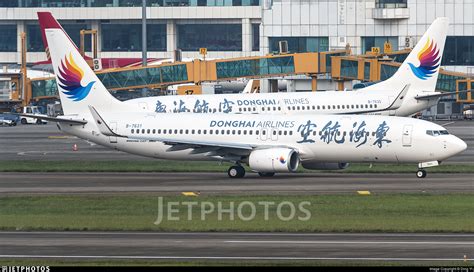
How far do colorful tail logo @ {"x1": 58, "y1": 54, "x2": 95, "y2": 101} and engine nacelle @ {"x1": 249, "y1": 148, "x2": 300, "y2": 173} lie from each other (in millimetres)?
12428

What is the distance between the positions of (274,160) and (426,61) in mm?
30768

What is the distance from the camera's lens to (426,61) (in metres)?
86.4

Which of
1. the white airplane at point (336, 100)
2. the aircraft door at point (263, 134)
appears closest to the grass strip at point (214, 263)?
the aircraft door at point (263, 134)

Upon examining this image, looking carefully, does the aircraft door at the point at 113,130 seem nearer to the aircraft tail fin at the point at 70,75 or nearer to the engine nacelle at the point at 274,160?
the aircraft tail fin at the point at 70,75

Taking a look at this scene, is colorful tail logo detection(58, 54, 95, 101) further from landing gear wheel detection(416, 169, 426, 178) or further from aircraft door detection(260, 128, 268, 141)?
landing gear wheel detection(416, 169, 426, 178)

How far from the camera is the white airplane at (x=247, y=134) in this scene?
58.6 m

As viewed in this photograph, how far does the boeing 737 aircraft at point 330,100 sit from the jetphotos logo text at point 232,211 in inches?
1345

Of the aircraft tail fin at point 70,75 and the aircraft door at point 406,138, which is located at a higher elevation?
the aircraft tail fin at point 70,75

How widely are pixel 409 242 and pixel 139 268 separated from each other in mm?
9444

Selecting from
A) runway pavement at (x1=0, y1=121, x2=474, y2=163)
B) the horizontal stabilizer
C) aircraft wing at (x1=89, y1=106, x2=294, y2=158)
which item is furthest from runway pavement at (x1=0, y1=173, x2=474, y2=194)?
the horizontal stabilizer

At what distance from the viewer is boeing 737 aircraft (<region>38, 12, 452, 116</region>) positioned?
270 feet

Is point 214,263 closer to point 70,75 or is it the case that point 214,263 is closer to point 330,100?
point 70,75

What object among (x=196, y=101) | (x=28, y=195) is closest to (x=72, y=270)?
(x=28, y=195)

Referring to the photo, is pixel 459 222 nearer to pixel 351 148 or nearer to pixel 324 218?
pixel 324 218
